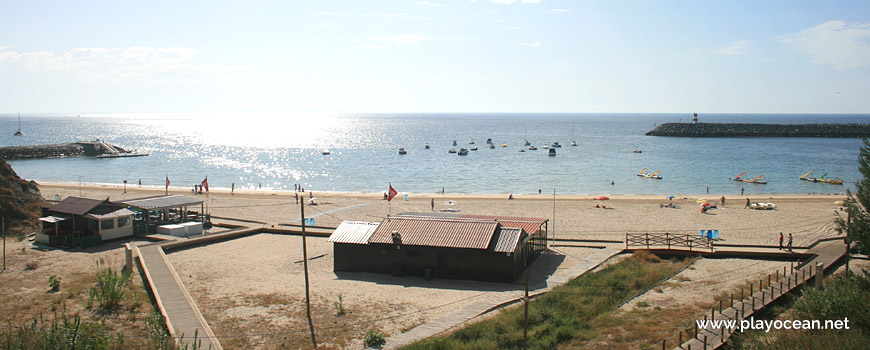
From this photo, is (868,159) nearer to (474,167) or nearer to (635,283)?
(635,283)

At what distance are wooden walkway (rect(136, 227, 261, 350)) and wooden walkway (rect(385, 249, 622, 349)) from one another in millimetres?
5372

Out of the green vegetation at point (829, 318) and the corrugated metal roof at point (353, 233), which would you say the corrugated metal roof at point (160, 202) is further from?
the green vegetation at point (829, 318)

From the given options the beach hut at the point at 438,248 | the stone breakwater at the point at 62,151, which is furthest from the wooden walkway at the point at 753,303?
the stone breakwater at the point at 62,151

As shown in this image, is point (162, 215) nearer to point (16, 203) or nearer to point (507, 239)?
point (16, 203)

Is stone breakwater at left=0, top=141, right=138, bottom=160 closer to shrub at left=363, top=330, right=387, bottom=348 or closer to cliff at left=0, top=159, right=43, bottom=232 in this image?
cliff at left=0, top=159, right=43, bottom=232

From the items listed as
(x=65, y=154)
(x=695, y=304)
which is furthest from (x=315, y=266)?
(x=65, y=154)

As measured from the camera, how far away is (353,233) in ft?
85.2

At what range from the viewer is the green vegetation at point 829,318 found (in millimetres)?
12508

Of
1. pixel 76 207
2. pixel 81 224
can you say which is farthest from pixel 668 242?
pixel 76 207

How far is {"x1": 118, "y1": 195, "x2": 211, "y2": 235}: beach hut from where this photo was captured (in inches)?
1281

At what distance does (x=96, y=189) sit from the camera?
2360 inches

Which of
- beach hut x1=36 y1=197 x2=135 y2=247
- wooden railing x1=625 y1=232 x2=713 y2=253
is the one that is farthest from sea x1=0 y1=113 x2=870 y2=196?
beach hut x1=36 y1=197 x2=135 y2=247

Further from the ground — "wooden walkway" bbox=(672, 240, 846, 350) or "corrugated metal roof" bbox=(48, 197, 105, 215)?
"corrugated metal roof" bbox=(48, 197, 105, 215)

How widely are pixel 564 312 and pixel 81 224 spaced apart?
1022 inches
